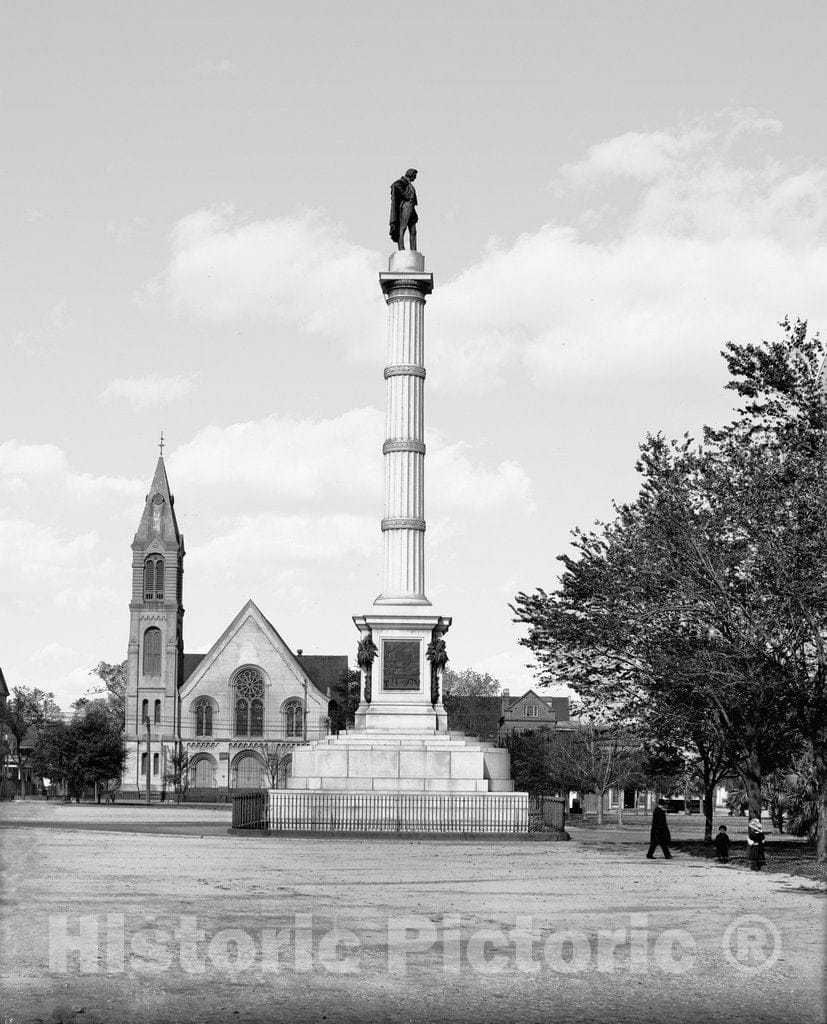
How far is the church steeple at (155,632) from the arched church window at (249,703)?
4469 mm

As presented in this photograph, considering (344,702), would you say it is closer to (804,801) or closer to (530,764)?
(530,764)

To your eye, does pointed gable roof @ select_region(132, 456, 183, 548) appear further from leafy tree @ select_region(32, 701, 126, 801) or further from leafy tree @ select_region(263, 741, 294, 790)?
leafy tree @ select_region(32, 701, 126, 801)

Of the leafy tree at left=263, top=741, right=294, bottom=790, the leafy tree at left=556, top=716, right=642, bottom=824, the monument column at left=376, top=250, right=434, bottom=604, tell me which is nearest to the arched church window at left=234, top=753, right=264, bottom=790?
the leafy tree at left=263, top=741, right=294, bottom=790

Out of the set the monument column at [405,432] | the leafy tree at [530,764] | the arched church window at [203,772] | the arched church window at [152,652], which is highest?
the monument column at [405,432]

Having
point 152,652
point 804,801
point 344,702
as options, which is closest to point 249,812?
point 804,801

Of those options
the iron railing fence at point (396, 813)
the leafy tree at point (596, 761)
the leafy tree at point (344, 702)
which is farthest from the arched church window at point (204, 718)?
the iron railing fence at point (396, 813)

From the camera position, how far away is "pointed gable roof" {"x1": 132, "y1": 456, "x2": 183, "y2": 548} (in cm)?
10912

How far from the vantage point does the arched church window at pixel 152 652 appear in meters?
106

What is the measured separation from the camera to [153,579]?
108250 millimetres

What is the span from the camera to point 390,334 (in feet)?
131

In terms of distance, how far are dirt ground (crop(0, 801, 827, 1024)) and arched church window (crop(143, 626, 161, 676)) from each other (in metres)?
83.0

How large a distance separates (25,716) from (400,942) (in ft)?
387

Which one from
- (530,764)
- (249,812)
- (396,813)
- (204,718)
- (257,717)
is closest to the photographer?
(396,813)

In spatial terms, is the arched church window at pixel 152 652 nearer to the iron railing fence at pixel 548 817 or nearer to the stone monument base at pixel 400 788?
the stone monument base at pixel 400 788
